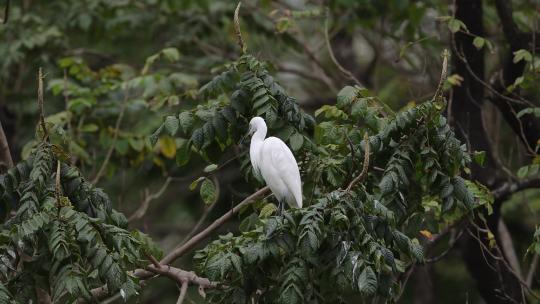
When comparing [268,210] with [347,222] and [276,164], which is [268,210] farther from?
[347,222]

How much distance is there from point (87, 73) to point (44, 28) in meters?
1.15

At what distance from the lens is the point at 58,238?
14.6ft

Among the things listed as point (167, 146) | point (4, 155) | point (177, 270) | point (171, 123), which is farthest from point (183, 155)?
point (167, 146)

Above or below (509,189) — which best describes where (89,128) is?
above

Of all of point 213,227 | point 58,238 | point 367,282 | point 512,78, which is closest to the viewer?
point 367,282

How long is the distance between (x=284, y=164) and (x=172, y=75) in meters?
3.39

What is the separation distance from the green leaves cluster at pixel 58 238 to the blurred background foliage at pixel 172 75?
2.50 metres

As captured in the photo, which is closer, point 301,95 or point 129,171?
point 129,171

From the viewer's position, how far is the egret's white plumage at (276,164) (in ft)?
17.0

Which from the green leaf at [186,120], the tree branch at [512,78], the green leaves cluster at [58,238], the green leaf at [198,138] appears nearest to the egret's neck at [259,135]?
the green leaf at [198,138]

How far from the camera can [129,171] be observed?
32.8 feet

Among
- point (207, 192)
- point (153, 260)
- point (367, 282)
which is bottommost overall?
point (153, 260)

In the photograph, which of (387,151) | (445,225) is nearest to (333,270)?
(387,151)

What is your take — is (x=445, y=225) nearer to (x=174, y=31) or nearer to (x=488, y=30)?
(x=488, y=30)
